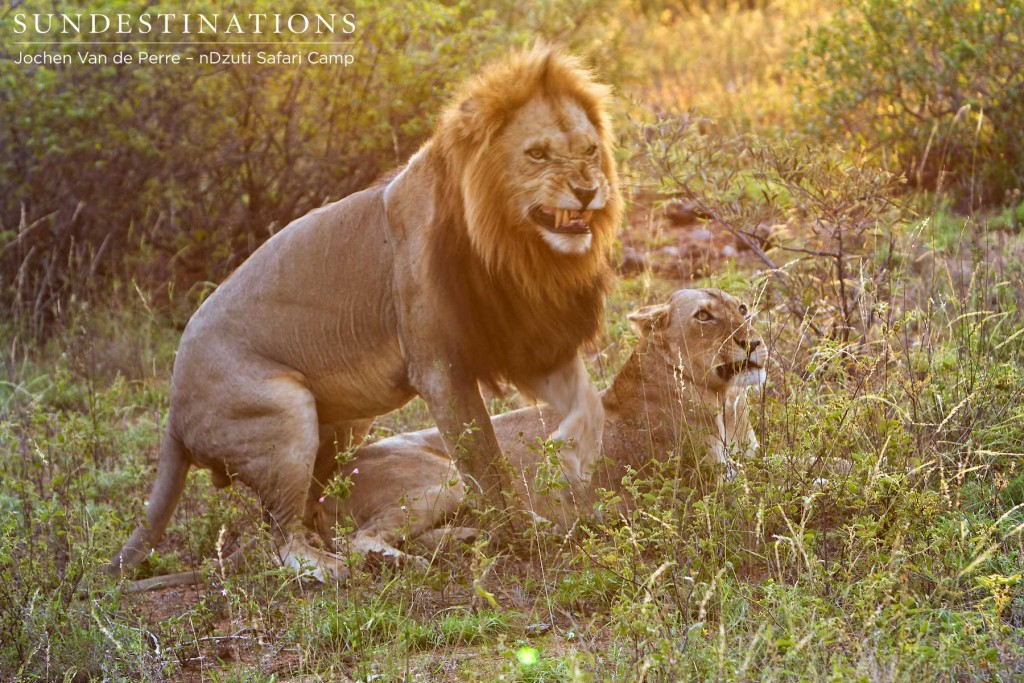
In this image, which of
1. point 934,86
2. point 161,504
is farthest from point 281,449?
point 934,86

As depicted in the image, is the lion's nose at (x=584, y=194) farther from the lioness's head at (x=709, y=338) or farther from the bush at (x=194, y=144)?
the bush at (x=194, y=144)

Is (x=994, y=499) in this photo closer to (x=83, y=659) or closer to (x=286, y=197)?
(x=83, y=659)

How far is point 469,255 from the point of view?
4.83 meters

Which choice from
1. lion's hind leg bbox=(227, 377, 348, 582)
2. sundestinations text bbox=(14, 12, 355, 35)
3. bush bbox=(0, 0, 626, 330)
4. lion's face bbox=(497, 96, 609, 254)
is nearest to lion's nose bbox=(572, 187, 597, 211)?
lion's face bbox=(497, 96, 609, 254)

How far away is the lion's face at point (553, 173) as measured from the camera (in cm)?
456

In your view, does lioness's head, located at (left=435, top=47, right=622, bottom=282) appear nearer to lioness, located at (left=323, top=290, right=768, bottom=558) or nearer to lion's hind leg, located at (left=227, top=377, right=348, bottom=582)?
lioness, located at (left=323, top=290, right=768, bottom=558)

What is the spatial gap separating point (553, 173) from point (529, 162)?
0.34 ft

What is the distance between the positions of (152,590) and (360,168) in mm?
4556

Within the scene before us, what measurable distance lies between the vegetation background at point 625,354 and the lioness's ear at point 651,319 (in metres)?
0.42

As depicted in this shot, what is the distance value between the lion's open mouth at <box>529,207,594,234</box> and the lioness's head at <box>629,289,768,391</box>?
2.29 feet

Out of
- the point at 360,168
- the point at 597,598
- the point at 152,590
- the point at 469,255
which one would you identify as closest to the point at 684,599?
the point at 597,598

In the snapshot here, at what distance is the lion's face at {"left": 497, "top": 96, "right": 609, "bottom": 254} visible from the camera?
15.0ft

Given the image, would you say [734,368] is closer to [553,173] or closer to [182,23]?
[553,173]

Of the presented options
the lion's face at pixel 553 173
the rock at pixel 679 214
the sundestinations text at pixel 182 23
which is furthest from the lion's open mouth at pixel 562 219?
the rock at pixel 679 214
